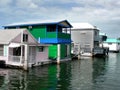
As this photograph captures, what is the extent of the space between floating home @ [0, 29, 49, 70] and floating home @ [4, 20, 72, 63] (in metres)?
3.17

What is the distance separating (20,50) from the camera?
101ft

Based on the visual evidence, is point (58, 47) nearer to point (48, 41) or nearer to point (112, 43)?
point (48, 41)

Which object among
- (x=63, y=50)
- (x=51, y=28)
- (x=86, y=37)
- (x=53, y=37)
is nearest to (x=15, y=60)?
(x=53, y=37)

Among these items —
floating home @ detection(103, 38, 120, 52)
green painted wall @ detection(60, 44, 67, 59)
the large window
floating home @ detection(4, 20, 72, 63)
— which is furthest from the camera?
floating home @ detection(103, 38, 120, 52)

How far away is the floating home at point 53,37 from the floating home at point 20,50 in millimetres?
3169

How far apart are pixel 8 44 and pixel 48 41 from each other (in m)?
9.62

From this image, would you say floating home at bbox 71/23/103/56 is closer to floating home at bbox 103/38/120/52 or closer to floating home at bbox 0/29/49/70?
floating home at bbox 103/38/120/52

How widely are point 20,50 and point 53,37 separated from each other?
26.5 ft

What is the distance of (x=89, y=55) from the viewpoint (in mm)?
52312

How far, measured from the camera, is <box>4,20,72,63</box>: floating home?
121 ft

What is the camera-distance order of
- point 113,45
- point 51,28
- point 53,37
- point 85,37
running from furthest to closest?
point 113,45 < point 85,37 < point 51,28 < point 53,37

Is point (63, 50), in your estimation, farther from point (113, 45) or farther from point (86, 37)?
point (113, 45)

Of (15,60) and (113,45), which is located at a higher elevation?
(113,45)

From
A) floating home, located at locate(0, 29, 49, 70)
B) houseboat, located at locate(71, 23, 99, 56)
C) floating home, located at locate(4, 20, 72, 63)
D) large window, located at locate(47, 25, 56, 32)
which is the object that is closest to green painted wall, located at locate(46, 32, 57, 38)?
floating home, located at locate(4, 20, 72, 63)
